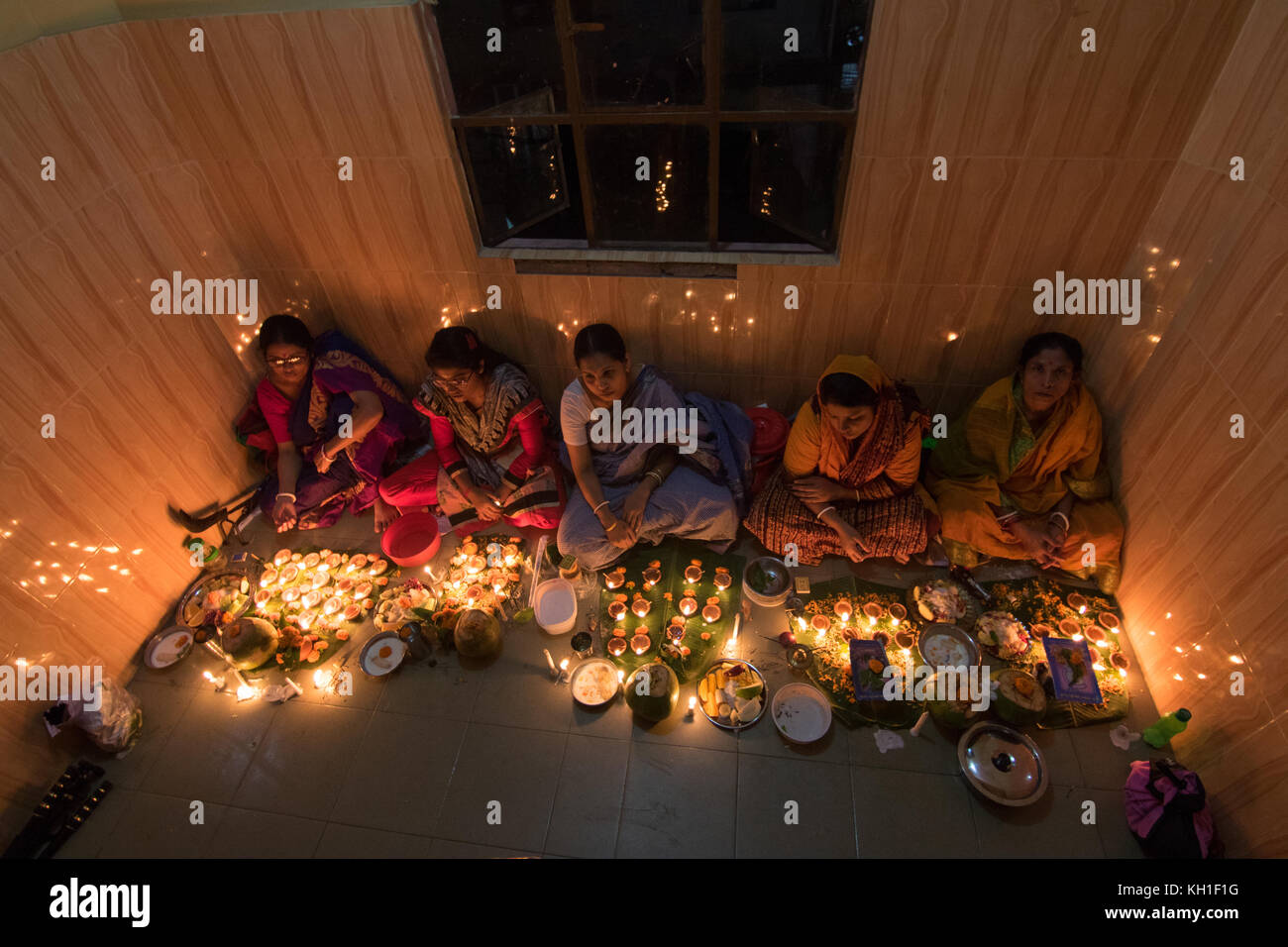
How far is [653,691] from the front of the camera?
2.48m

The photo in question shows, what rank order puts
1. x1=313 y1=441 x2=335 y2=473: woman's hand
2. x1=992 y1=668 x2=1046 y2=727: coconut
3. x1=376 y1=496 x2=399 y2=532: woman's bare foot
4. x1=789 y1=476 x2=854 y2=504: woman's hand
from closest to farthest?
1. x1=992 y1=668 x2=1046 y2=727: coconut
2. x1=789 y1=476 x2=854 y2=504: woman's hand
3. x1=313 y1=441 x2=335 y2=473: woman's hand
4. x1=376 y1=496 x2=399 y2=532: woman's bare foot

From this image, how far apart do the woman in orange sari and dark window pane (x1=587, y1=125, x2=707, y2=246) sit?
1719 mm

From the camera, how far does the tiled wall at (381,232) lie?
216 cm

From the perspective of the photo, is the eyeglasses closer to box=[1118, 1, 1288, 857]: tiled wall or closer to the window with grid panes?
the window with grid panes

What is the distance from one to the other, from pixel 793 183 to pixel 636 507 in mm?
1815

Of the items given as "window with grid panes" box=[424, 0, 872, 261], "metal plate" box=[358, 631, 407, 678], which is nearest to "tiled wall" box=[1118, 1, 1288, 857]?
"window with grid panes" box=[424, 0, 872, 261]

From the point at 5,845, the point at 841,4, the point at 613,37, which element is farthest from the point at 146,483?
the point at 841,4

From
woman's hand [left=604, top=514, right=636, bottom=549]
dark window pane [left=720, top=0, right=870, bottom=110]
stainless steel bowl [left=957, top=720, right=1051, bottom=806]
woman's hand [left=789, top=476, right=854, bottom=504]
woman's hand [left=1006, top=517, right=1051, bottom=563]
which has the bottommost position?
stainless steel bowl [left=957, top=720, right=1051, bottom=806]

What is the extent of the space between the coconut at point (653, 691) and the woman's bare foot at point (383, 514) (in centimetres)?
187

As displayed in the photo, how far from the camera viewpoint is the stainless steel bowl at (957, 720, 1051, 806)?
2.17 meters

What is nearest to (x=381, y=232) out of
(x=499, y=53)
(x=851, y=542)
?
(x=499, y=53)

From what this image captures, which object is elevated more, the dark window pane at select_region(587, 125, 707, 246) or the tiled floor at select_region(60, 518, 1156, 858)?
the dark window pane at select_region(587, 125, 707, 246)

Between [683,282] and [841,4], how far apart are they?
50.3 inches

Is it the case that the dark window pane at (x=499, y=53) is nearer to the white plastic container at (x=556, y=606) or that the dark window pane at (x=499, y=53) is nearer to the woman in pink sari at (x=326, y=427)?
the woman in pink sari at (x=326, y=427)
